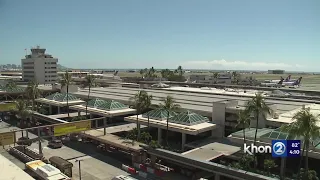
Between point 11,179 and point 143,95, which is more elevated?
point 143,95

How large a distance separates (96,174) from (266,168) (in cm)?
2548

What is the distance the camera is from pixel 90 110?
75312mm

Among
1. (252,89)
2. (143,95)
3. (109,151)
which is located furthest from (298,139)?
(252,89)

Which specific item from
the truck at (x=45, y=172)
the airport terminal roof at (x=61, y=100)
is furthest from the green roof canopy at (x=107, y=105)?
the truck at (x=45, y=172)

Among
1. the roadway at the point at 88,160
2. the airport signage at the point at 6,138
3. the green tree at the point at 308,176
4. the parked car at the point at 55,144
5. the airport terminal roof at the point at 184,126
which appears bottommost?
the roadway at the point at 88,160

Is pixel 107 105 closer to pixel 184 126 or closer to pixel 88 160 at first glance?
pixel 88 160

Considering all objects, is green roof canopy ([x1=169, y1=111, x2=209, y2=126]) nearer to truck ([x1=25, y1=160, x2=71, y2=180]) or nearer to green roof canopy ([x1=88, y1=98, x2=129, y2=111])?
green roof canopy ([x1=88, y1=98, x2=129, y2=111])

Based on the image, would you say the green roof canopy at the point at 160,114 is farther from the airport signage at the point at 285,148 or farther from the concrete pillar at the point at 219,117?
the airport signage at the point at 285,148

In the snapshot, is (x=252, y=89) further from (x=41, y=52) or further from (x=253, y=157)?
(x=41, y=52)

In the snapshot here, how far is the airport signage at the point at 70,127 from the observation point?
57.1 meters

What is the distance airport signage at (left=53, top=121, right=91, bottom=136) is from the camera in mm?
57062

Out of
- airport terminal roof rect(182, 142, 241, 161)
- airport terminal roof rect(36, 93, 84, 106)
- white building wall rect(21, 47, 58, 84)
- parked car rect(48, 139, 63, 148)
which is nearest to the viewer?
airport terminal roof rect(182, 142, 241, 161)

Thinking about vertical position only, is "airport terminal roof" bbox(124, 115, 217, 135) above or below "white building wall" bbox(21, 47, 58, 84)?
below

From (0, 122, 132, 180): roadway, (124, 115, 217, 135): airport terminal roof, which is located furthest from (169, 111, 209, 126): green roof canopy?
(0, 122, 132, 180): roadway
